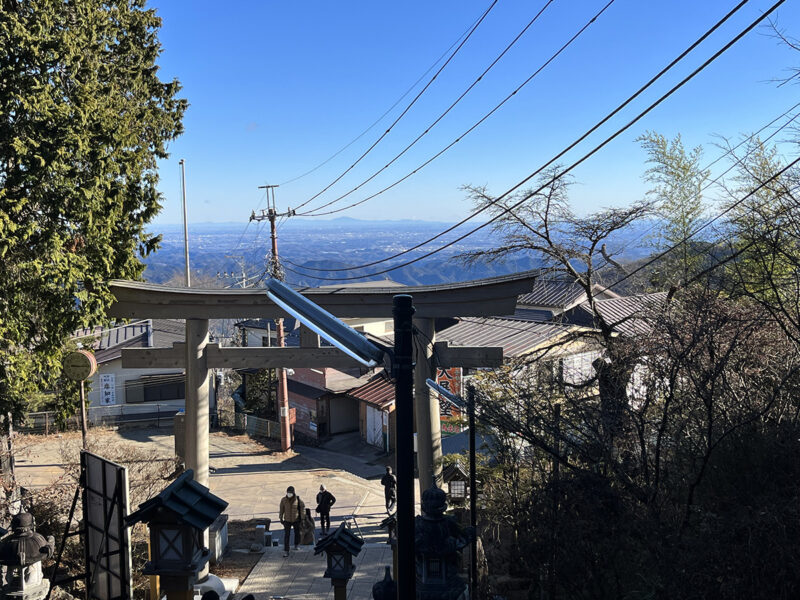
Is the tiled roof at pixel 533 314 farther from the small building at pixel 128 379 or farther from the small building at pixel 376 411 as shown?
the small building at pixel 128 379

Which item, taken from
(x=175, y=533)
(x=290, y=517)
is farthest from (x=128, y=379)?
(x=175, y=533)

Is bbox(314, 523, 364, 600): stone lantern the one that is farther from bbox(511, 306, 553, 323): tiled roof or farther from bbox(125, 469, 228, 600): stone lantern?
bbox(511, 306, 553, 323): tiled roof

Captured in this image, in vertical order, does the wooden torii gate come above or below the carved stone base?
above

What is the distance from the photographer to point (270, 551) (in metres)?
12.3

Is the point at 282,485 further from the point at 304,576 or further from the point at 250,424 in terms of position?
the point at 304,576

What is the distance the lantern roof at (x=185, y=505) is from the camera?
13.6ft

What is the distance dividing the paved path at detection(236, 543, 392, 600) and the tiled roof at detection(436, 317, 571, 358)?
7.46m

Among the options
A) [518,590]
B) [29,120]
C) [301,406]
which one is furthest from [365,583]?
[301,406]

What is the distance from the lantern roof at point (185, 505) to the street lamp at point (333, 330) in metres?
1.28

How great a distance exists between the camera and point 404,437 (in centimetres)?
363

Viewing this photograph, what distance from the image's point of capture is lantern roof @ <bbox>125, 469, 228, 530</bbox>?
13.6 feet

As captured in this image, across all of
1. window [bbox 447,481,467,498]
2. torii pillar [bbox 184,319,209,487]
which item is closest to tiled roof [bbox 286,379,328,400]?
torii pillar [bbox 184,319,209,487]

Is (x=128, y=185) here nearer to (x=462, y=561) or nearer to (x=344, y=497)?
(x=462, y=561)

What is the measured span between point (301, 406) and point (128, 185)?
1599 centimetres
